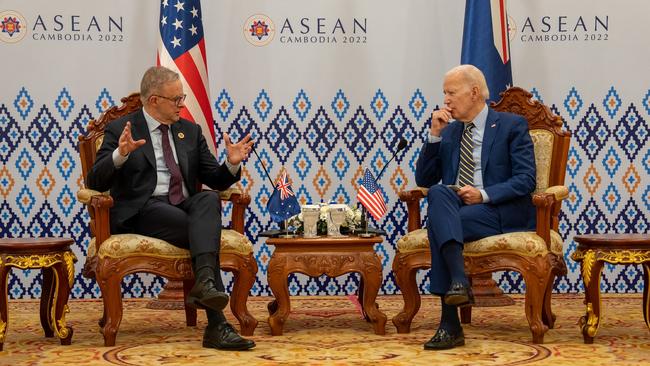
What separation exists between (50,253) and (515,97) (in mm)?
2866

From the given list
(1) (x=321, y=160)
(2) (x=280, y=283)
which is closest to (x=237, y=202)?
(2) (x=280, y=283)

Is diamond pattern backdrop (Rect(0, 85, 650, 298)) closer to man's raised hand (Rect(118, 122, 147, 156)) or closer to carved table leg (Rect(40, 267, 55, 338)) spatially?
carved table leg (Rect(40, 267, 55, 338))

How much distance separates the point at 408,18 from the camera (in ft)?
23.9

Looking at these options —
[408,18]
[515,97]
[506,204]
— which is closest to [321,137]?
[408,18]

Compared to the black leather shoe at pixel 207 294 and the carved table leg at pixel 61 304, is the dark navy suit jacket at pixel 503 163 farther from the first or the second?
the carved table leg at pixel 61 304

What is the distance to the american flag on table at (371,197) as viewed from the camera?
580 cm

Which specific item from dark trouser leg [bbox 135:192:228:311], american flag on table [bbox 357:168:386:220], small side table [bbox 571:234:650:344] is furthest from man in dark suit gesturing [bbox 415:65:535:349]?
dark trouser leg [bbox 135:192:228:311]

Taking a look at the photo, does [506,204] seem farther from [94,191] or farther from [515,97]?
[94,191]

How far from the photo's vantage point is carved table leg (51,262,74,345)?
502 centimetres

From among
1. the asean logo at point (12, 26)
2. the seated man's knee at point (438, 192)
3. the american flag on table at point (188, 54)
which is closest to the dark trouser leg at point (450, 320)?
the seated man's knee at point (438, 192)

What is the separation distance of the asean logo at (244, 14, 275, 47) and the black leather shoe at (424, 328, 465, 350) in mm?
3181

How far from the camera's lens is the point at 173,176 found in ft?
17.9

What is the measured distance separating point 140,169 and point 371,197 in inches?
54.7

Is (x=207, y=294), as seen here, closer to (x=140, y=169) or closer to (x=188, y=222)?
(x=188, y=222)
